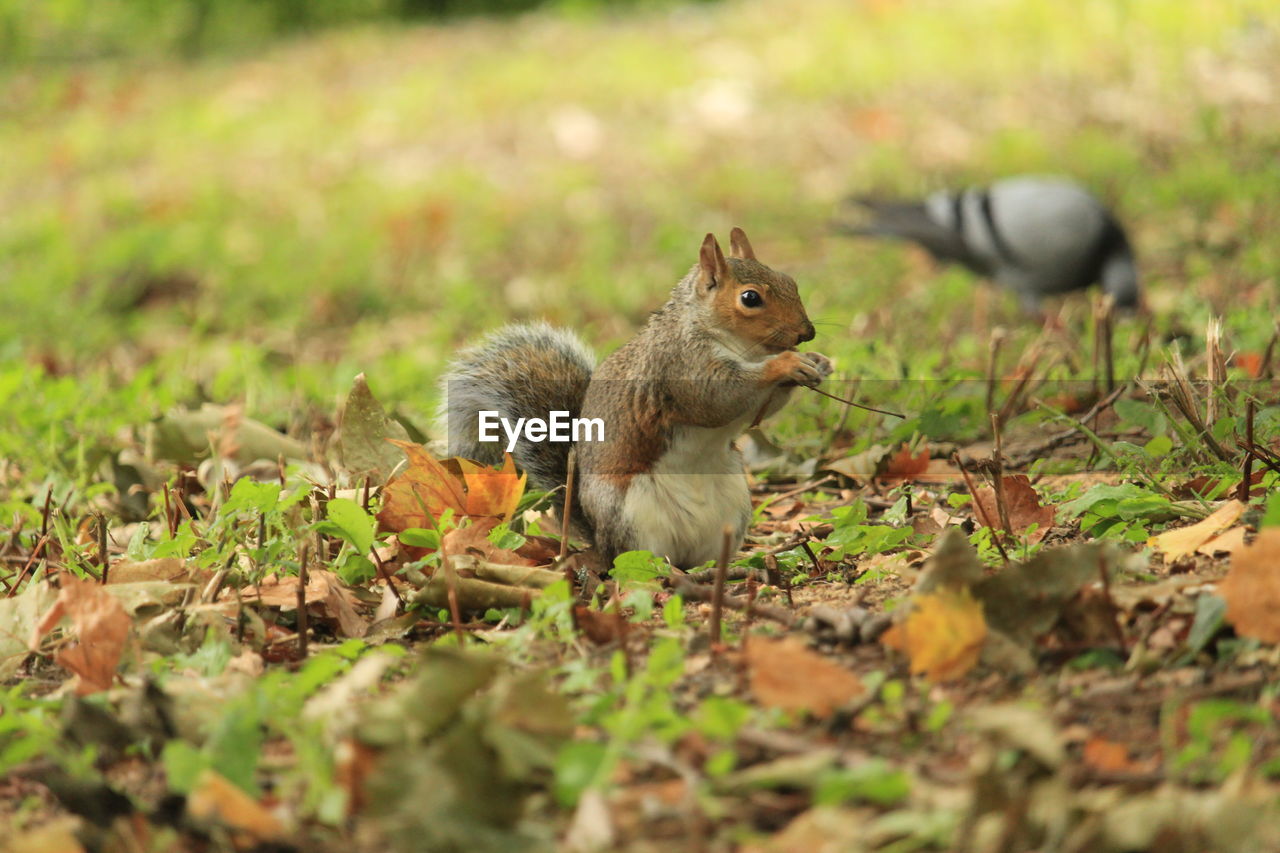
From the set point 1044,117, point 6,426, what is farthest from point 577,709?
point 1044,117

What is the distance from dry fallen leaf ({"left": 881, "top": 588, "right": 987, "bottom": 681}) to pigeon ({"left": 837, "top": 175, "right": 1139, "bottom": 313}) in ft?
17.9

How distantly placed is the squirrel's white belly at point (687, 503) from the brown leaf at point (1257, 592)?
3.43ft

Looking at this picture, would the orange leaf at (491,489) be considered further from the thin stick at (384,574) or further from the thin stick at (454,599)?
the thin stick at (454,599)

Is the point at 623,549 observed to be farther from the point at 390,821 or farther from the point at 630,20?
the point at 630,20

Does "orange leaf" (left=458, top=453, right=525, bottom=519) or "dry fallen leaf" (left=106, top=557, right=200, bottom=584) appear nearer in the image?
"dry fallen leaf" (left=106, top=557, right=200, bottom=584)

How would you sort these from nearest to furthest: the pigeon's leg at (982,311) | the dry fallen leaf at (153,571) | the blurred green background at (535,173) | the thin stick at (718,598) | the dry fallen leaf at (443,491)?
the thin stick at (718,598) → the dry fallen leaf at (153,571) → the dry fallen leaf at (443,491) → the blurred green background at (535,173) → the pigeon's leg at (982,311)

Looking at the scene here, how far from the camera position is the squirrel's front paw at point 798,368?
2.52 m

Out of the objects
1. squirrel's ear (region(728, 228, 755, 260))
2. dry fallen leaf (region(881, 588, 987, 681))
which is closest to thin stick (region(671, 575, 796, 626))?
dry fallen leaf (region(881, 588, 987, 681))

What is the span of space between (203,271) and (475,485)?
19.2 feet

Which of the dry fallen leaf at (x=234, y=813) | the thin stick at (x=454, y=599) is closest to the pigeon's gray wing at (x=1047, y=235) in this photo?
the thin stick at (x=454, y=599)

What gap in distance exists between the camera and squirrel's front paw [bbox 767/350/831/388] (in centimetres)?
252

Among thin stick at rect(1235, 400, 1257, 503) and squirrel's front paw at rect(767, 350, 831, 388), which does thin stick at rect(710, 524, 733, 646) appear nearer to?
squirrel's front paw at rect(767, 350, 831, 388)

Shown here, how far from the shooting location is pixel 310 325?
6852 mm

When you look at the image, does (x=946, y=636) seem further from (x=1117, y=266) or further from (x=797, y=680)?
(x=1117, y=266)
